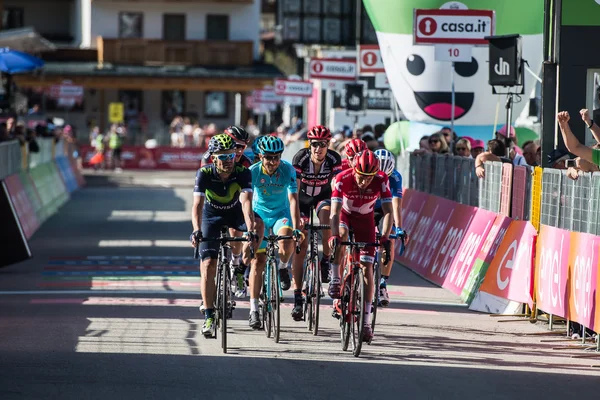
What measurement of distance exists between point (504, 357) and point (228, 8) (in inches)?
2551

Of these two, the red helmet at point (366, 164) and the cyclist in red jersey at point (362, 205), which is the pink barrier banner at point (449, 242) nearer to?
the cyclist in red jersey at point (362, 205)

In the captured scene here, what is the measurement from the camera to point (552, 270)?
13203 millimetres

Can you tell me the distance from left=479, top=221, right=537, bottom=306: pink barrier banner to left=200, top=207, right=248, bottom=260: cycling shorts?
3.33 meters

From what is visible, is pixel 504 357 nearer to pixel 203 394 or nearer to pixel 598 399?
pixel 598 399

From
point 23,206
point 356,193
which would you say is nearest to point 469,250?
point 356,193

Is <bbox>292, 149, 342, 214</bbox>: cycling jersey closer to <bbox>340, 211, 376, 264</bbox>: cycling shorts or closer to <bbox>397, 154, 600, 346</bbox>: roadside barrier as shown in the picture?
<bbox>340, 211, 376, 264</bbox>: cycling shorts

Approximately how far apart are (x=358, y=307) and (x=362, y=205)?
1.01 metres

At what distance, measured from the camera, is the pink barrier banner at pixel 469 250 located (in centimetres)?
1591

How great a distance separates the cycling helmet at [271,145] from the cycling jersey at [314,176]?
140 cm

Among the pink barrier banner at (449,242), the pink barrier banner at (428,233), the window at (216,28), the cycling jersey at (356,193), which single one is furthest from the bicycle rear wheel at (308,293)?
the window at (216,28)

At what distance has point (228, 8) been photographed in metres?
75.1

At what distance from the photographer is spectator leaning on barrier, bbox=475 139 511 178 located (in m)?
16.8

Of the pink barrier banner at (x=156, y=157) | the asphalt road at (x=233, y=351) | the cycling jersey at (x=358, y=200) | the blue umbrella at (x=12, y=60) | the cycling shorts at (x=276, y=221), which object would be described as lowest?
the pink barrier banner at (x=156, y=157)

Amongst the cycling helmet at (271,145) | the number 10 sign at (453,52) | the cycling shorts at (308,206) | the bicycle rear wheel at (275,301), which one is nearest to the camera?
the bicycle rear wheel at (275,301)
